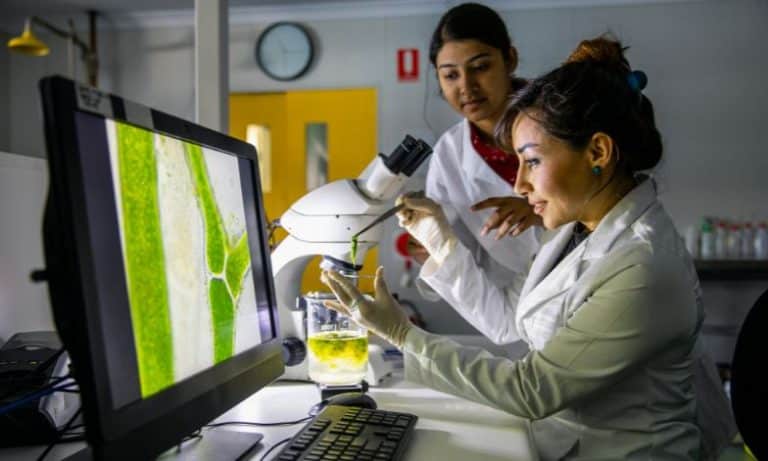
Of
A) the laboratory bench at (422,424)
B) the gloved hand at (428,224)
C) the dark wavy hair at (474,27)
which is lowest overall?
the laboratory bench at (422,424)

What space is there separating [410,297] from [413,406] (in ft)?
8.41

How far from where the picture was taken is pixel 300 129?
12.2 feet

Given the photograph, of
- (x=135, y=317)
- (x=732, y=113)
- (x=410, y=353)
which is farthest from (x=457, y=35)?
(x=732, y=113)

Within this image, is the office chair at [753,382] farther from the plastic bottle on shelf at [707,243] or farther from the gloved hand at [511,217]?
the plastic bottle on shelf at [707,243]

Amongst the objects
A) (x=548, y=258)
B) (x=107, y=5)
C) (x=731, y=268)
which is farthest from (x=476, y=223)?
(x=107, y=5)

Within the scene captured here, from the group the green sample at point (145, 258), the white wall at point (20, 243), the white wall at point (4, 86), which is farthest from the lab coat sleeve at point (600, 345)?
the white wall at point (4, 86)

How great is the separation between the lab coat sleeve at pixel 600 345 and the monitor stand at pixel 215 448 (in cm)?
35

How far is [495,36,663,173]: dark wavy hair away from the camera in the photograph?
947 millimetres

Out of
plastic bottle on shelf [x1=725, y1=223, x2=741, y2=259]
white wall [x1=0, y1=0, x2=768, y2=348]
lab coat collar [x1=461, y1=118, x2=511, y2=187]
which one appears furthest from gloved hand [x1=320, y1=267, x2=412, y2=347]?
plastic bottle on shelf [x1=725, y1=223, x2=741, y2=259]

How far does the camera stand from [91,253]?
511 mm

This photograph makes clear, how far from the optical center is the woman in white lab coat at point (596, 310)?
85 centimetres

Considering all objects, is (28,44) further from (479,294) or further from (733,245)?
(733,245)

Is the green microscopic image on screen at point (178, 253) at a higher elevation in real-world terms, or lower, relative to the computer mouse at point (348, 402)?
higher

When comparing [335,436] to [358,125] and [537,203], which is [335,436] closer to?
[537,203]
